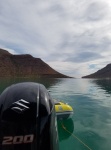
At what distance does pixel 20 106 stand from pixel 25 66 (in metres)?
165

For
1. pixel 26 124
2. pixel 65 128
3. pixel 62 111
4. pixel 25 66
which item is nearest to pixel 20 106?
pixel 26 124

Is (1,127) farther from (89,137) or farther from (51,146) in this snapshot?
(89,137)

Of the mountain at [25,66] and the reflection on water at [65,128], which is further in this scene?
the mountain at [25,66]

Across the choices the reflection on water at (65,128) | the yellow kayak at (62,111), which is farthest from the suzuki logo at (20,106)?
the yellow kayak at (62,111)

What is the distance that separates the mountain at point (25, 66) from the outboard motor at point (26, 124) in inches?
5520

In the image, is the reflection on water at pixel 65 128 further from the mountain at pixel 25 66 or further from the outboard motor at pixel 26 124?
the mountain at pixel 25 66

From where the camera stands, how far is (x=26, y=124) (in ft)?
10.6

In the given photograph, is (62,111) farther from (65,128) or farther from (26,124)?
(26,124)

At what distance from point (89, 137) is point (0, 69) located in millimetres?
136361

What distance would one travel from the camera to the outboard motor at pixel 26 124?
10.2 ft

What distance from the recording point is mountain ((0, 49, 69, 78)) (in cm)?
14856

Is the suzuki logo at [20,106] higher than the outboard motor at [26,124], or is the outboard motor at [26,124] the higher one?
the suzuki logo at [20,106]

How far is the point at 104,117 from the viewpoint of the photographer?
12289 mm

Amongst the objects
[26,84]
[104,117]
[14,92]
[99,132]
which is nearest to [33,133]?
[14,92]
